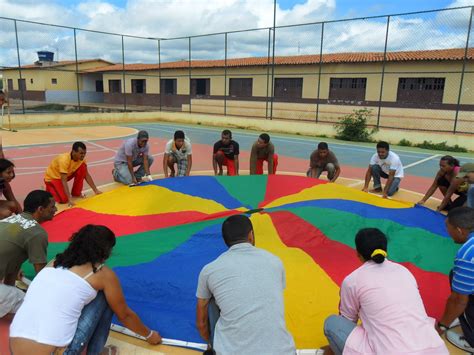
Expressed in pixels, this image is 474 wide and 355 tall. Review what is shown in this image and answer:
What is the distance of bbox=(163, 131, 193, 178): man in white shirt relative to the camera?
666 cm

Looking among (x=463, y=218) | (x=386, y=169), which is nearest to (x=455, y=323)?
(x=463, y=218)

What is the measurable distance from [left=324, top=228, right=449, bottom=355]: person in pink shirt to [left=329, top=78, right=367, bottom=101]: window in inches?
765

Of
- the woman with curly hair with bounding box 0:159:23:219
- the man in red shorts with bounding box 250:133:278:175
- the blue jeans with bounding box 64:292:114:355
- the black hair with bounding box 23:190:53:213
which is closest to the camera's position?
the blue jeans with bounding box 64:292:114:355

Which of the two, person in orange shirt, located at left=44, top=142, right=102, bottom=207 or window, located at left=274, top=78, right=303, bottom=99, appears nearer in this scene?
person in orange shirt, located at left=44, top=142, right=102, bottom=207

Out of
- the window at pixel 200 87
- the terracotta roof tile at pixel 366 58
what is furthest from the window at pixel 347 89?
the window at pixel 200 87

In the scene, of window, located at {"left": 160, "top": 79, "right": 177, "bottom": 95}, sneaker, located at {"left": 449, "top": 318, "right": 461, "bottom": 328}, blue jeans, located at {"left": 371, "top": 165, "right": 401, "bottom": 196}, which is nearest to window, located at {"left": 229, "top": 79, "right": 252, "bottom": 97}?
window, located at {"left": 160, "top": 79, "right": 177, "bottom": 95}

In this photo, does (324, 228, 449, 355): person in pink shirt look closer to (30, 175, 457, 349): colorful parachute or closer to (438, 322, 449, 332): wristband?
(30, 175, 457, 349): colorful parachute

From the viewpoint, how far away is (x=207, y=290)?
6.70ft

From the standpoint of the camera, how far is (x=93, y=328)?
2199mm

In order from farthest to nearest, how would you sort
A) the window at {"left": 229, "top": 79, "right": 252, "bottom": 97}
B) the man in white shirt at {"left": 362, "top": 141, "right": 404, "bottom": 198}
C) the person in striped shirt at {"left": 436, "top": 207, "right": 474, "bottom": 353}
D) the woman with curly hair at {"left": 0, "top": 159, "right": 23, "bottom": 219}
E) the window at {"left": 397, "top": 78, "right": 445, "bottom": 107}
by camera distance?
the window at {"left": 229, "top": 79, "right": 252, "bottom": 97}
the window at {"left": 397, "top": 78, "right": 445, "bottom": 107}
the man in white shirt at {"left": 362, "top": 141, "right": 404, "bottom": 198}
the woman with curly hair at {"left": 0, "top": 159, "right": 23, "bottom": 219}
the person in striped shirt at {"left": 436, "top": 207, "right": 474, "bottom": 353}

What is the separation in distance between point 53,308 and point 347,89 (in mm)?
20575

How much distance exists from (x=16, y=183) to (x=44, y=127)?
10.6m

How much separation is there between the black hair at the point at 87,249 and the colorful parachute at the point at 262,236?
89 cm

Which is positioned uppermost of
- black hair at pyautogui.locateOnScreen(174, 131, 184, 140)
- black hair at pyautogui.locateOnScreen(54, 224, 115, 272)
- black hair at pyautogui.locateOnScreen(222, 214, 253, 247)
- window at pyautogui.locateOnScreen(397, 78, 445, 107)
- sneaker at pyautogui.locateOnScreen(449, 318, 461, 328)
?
window at pyautogui.locateOnScreen(397, 78, 445, 107)
